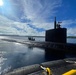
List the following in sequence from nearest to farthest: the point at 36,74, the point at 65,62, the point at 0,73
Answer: the point at 36,74
the point at 0,73
the point at 65,62

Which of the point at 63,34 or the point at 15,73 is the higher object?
the point at 63,34

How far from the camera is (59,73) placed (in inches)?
336

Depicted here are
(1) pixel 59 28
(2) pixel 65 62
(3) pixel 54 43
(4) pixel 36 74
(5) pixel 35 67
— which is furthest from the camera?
(3) pixel 54 43

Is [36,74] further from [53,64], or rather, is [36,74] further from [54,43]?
[54,43]

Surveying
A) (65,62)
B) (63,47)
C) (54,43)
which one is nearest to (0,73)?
(65,62)

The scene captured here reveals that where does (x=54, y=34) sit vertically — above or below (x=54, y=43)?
above

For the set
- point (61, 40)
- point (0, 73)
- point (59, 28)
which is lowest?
point (0, 73)

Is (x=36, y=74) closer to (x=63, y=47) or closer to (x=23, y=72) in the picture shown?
(x=23, y=72)

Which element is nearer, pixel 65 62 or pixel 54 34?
pixel 65 62

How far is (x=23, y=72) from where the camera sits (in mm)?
8711

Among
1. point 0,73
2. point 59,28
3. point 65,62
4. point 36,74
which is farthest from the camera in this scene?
point 59,28

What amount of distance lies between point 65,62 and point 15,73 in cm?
568

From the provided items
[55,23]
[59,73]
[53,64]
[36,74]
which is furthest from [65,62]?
[55,23]

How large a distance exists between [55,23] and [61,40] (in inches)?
172
